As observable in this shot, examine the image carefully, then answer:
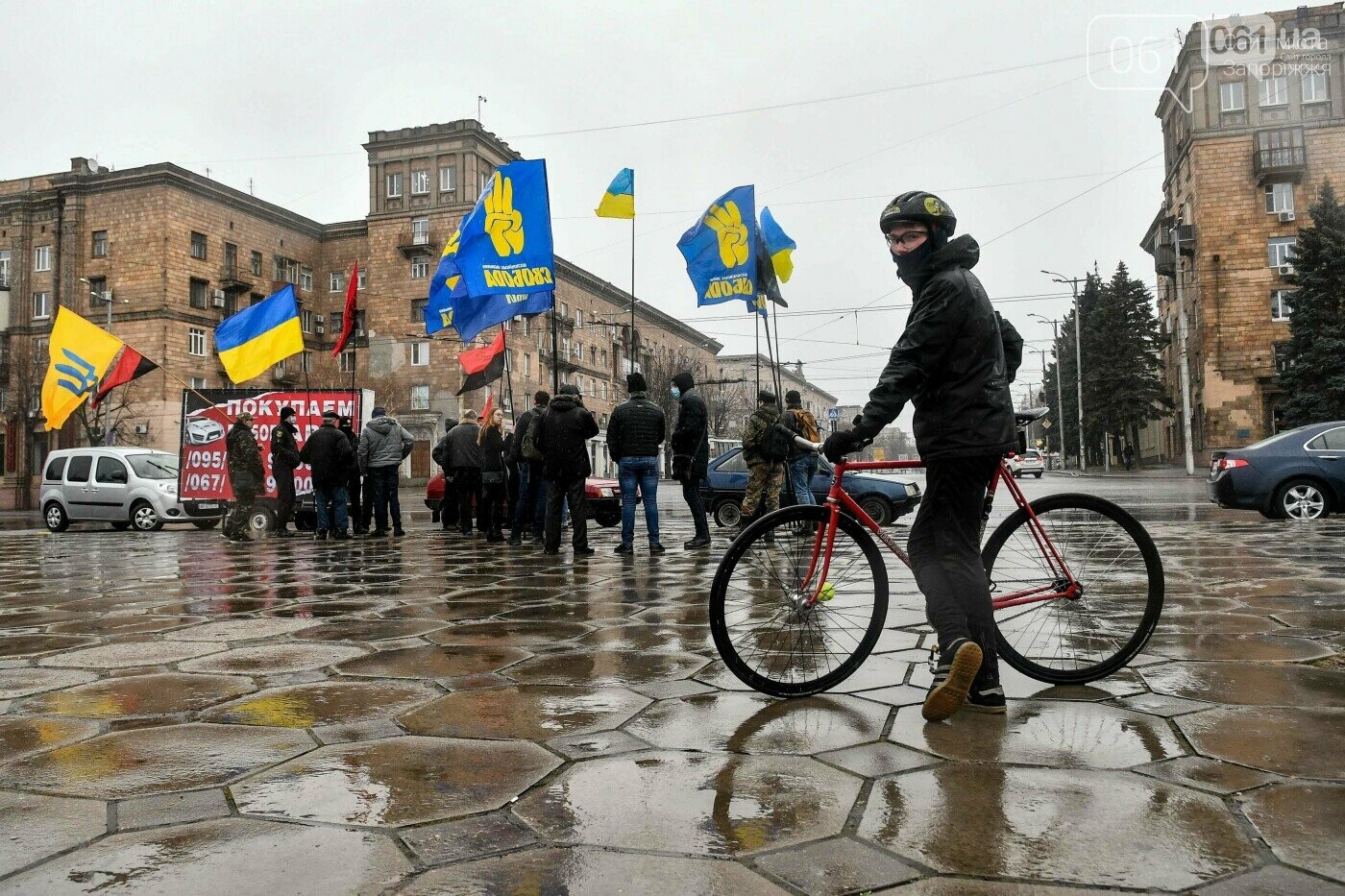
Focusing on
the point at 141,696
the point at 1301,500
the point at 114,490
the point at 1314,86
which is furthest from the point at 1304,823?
the point at 1314,86

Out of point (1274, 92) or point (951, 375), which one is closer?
point (951, 375)

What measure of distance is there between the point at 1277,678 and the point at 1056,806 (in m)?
1.93

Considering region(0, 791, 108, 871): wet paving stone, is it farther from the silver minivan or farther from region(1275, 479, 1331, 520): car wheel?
the silver minivan

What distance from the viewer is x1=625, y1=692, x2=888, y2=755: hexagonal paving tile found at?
10.3 feet

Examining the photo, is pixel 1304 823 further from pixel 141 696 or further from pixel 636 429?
pixel 636 429

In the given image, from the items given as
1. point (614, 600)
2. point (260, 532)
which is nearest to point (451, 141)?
point (260, 532)

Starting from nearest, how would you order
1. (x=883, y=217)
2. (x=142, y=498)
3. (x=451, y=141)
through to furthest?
1. (x=883, y=217)
2. (x=142, y=498)
3. (x=451, y=141)

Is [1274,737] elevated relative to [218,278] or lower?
lower

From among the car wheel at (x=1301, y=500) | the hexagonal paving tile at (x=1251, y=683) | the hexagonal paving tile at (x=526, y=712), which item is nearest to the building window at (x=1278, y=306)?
the car wheel at (x=1301, y=500)

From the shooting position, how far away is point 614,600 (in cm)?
670

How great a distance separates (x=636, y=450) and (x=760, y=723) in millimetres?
7198

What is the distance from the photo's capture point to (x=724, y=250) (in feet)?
54.4

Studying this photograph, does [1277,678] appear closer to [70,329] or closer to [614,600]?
[614,600]

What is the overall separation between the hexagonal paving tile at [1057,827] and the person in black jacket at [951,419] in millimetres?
792
